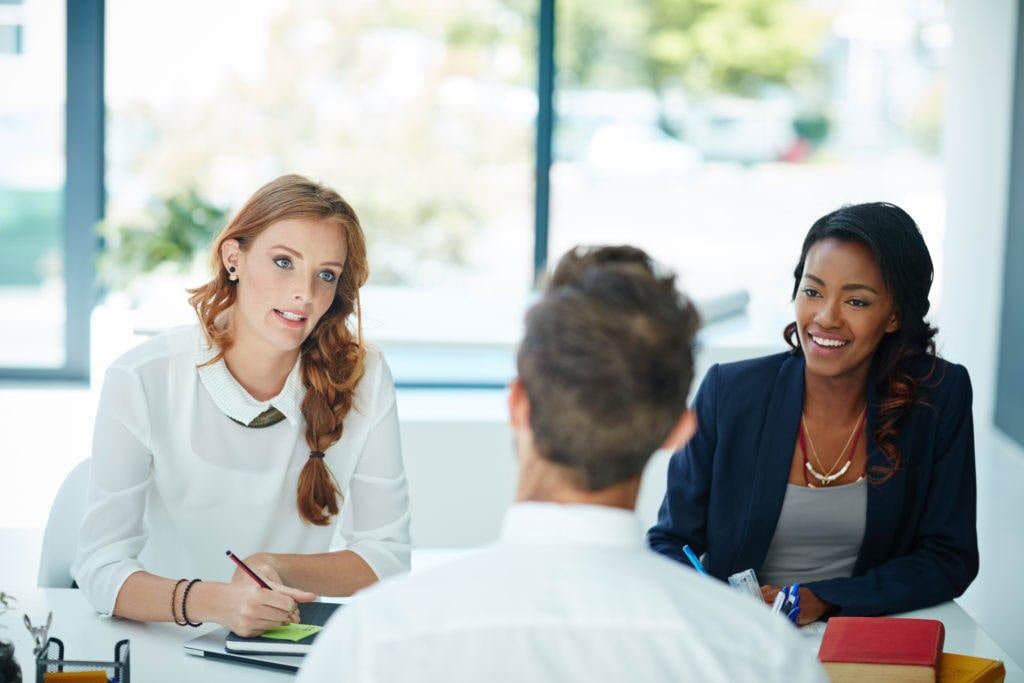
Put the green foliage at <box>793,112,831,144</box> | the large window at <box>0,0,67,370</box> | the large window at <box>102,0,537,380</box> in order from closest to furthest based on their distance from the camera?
the large window at <box>0,0,67,370</box>
the large window at <box>102,0,537,380</box>
the green foliage at <box>793,112,831,144</box>

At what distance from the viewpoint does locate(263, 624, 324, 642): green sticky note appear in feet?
5.63

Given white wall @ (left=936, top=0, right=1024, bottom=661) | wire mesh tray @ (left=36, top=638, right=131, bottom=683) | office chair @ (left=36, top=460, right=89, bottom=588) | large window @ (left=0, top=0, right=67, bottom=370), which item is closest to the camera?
wire mesh tray @ (left=36, top=638, right=131, bottom=683)

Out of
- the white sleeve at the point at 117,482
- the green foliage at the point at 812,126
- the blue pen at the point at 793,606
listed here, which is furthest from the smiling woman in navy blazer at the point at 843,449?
the green foliage at the point at 812,126

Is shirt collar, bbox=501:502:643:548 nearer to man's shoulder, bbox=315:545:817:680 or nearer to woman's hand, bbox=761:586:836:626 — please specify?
man's shoulder, bbox=315:545:817:680

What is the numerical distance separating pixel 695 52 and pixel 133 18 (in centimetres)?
256

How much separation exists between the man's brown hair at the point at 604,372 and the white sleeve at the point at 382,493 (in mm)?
1124

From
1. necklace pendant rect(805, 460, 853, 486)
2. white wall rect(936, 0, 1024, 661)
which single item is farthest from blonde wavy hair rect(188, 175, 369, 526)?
white wall rect(936, 0, 1024, 661)

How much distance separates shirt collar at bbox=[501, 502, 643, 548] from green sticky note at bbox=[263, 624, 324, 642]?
28.9 inches

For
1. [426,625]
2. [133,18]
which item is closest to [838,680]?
[426,625]

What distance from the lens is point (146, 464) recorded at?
6.84 ft

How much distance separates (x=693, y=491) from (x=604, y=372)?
125 cm

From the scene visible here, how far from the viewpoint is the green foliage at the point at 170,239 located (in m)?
4.98

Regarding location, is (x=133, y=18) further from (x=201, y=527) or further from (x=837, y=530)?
(x=837, y=530)

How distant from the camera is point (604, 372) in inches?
42.6
